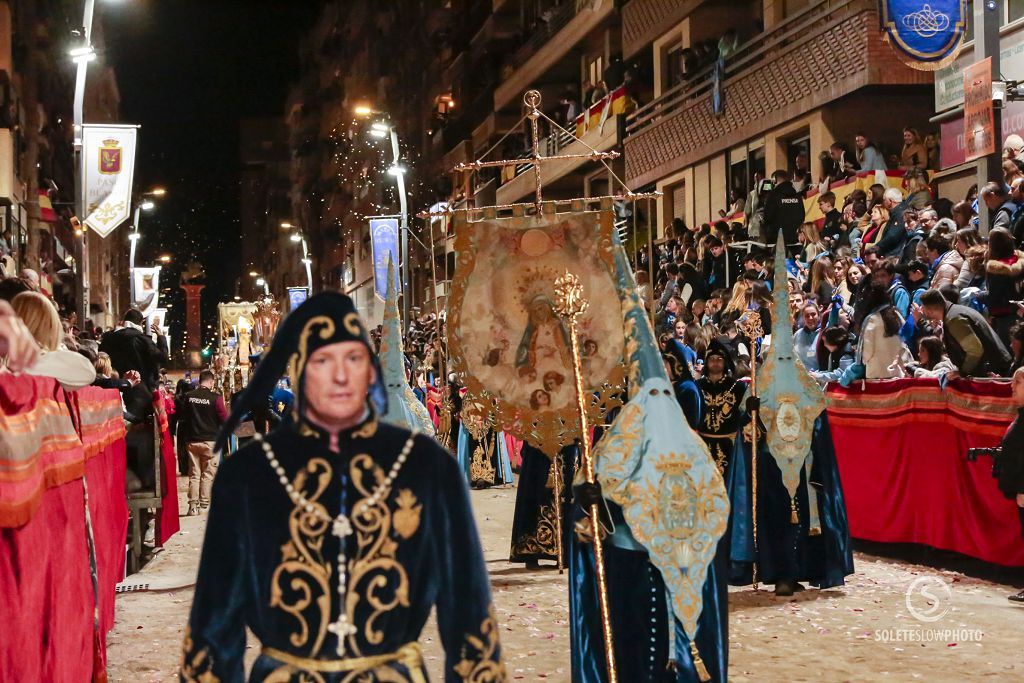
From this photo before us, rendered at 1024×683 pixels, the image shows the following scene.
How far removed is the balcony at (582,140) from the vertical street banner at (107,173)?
10274mm

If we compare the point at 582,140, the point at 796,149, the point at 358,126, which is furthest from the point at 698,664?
the point at 358,126

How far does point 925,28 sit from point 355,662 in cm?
1544

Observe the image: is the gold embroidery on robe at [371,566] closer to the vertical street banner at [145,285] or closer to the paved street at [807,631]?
the paved street at [807,631]

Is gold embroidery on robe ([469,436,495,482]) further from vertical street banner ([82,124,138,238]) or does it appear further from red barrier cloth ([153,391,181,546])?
red barrier cloth ([153,391,181,546])

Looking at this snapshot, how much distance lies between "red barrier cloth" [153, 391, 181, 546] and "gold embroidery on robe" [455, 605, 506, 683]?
9780 mm

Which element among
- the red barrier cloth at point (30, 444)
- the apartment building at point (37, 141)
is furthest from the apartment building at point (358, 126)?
the red barrier cloth at point (30, 444)

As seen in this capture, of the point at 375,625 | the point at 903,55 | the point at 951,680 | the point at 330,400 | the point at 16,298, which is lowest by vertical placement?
the point at 951,680

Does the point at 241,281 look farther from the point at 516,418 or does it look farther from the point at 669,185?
the point at 516,418

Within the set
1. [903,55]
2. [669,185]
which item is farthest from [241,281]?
[903,55]

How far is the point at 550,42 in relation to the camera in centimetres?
4166

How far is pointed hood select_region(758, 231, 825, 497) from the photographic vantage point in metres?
11.4

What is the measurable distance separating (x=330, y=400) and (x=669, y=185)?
30.1 metres

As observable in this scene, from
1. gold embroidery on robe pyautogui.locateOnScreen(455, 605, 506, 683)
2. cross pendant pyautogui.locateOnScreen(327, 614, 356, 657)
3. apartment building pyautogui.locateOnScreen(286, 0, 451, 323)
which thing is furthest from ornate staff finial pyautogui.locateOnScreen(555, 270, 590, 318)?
apartment building pyautogui.locateOnScreen(286, 0, 451, 323)

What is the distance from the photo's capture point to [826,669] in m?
8.27
